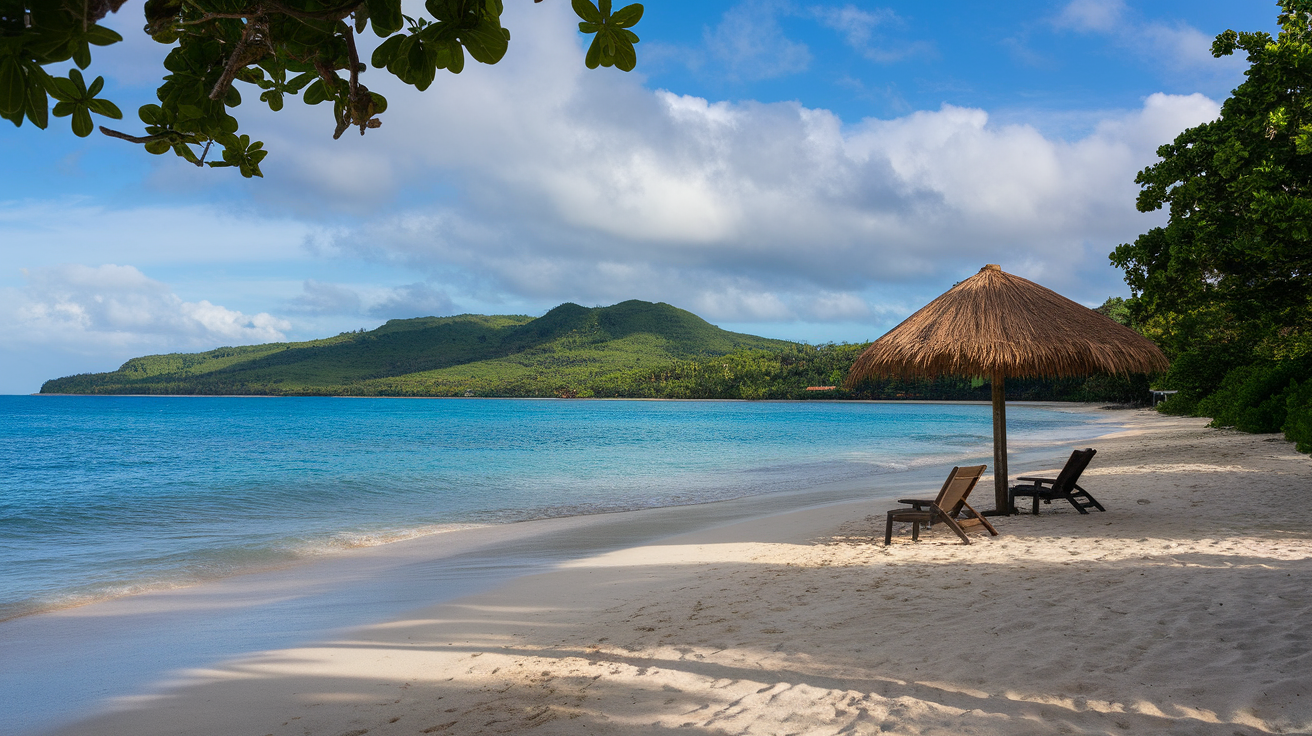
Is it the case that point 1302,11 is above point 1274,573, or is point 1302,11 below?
above

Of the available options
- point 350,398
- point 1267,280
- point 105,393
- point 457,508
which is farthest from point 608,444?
point 105,393

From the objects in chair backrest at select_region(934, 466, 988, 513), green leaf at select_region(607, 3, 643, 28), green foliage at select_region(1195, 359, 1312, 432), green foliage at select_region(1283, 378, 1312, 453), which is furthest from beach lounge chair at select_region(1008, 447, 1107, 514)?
green foliage at select_region(1195, 359, 1312, 432)

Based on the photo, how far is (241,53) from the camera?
1447 millimetres

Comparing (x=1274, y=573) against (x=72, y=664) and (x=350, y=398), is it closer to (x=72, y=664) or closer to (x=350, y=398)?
(x=72, y=664)

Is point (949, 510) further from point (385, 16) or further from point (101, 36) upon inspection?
point (101, 36)

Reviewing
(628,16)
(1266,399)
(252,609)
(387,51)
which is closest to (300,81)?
(387,51)

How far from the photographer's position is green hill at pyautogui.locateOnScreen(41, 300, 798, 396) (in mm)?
121994

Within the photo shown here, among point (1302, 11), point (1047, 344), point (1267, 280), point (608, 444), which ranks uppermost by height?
point (1302, 11)

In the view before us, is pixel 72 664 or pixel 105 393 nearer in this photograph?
pixel 72 664

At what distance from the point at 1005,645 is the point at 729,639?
1.56m

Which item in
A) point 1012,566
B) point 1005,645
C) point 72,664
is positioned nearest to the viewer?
point 1005,645

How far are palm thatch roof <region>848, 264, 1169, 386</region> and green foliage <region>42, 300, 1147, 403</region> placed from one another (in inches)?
3183

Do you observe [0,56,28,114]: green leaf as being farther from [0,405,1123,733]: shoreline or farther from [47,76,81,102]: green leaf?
[0,405,1123,733]: shoreline

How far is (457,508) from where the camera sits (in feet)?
45.4
